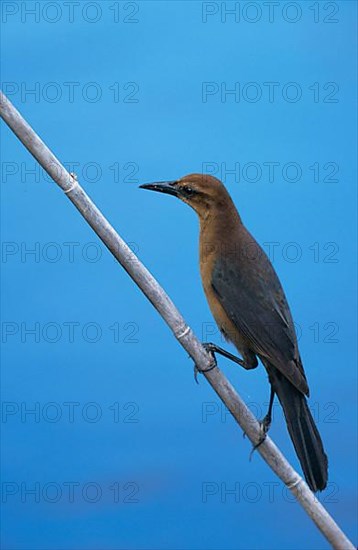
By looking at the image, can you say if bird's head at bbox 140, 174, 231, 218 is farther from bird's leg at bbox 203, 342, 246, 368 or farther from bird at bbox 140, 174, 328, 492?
bird's leg at bbox 203, 342, 246, 368

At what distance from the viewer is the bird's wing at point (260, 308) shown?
2865mm

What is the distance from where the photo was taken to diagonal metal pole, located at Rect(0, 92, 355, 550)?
99.4 inches

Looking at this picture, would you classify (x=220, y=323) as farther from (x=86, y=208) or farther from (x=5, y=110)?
(x=5, y=110)

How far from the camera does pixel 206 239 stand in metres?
3.09

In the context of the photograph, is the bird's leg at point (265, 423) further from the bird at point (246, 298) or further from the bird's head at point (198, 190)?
the bird's head at point (198, 190)

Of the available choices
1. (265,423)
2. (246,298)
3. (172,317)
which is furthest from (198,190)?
(265,423)

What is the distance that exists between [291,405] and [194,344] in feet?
1.21

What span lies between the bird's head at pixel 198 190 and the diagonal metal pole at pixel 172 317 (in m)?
0.41

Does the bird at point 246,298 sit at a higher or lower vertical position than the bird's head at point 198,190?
lower

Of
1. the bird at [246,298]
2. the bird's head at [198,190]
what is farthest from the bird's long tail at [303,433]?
the bird's head at [198,190]

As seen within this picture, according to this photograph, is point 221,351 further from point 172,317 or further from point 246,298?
point 172,317

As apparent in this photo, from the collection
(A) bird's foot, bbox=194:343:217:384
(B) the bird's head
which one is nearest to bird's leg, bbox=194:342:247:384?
(A) bird's foot, bbox=194:343:217:384

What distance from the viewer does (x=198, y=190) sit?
3004 millimetres

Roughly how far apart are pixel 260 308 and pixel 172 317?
1.32 ft
